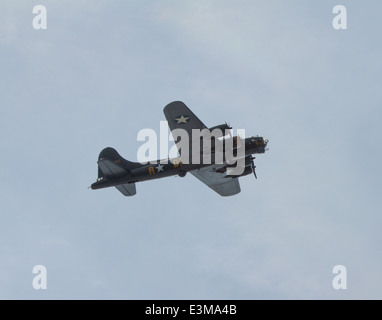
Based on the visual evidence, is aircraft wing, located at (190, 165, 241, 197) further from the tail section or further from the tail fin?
the tail section

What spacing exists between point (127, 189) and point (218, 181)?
25.7 ft

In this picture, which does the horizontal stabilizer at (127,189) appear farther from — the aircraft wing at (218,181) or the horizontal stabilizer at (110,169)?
the aircraft wing at (218,181)

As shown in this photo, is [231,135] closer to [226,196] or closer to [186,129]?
[186,129]

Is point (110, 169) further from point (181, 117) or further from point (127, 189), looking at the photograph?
point (181, 117)

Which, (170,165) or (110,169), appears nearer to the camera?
(110,169)

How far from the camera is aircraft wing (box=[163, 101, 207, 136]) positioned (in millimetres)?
46312

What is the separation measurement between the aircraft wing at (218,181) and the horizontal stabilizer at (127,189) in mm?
4836

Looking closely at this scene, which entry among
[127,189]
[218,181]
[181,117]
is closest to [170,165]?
[127,189]

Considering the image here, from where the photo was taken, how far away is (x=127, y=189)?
50.7 metres

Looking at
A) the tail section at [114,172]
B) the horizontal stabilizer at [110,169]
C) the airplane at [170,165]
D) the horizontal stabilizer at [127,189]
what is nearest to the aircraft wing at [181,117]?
the airplane at [170,165]

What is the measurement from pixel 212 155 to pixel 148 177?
17.3 ft
